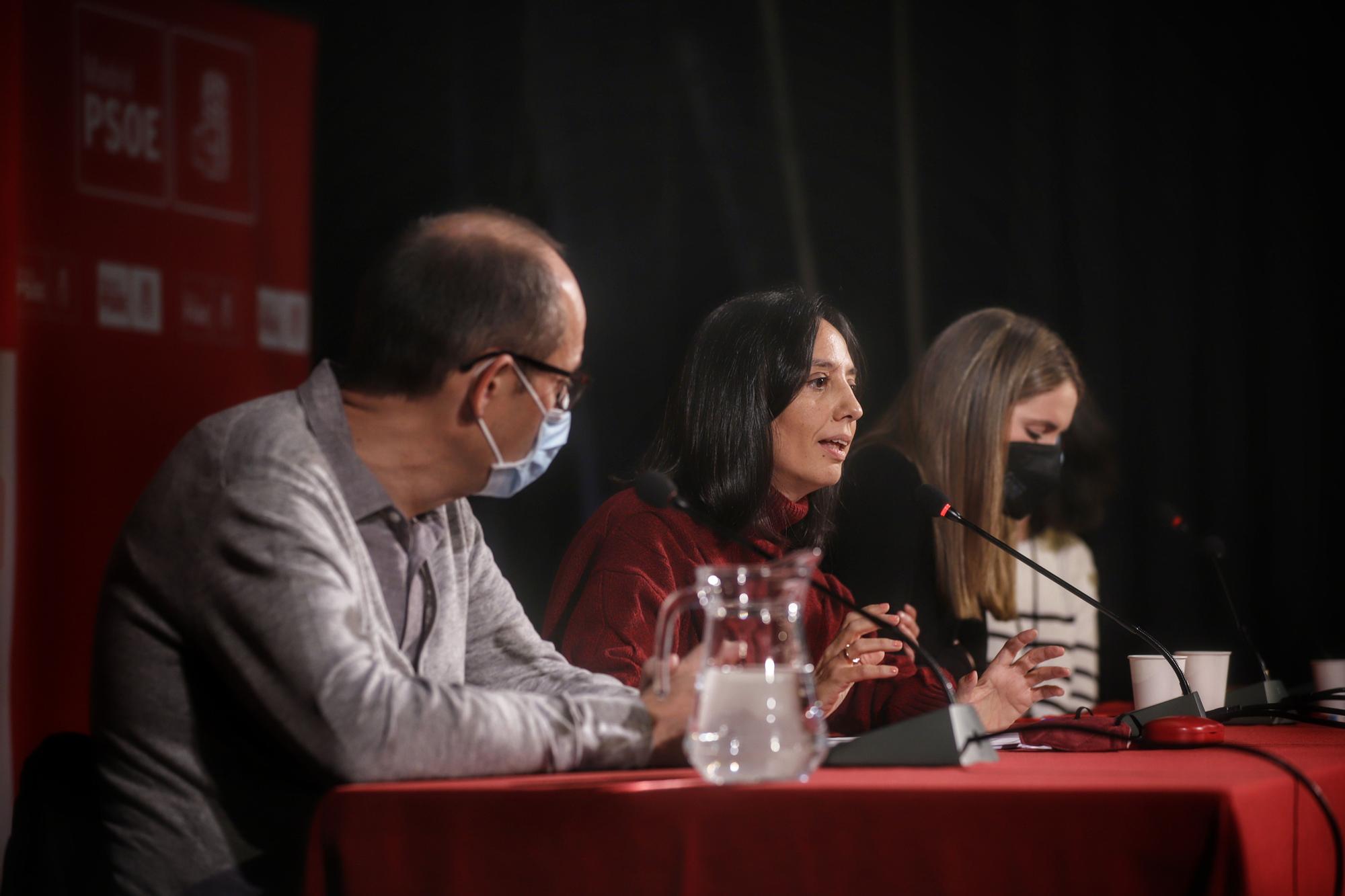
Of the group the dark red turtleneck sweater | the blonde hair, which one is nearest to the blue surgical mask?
the dark red turtleneck sweater

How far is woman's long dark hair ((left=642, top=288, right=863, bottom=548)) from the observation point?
2.31m

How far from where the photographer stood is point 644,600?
2.10 m

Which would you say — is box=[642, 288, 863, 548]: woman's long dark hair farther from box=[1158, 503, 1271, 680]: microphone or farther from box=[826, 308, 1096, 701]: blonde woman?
box=[1158, 503, 1271, 680]: microphone

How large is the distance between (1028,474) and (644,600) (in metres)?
1.27

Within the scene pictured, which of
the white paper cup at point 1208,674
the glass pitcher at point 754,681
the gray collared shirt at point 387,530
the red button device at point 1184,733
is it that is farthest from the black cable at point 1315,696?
the gray collared shirt at point 387,530

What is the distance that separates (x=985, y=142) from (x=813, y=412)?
4.46ft

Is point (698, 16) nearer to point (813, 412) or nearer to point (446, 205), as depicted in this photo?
point (446, 205)

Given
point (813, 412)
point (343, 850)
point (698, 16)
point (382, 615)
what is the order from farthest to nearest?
point (698, 16) → point (813, 412) → point (382, 615) → point (343, 850)

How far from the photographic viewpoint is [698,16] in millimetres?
3158

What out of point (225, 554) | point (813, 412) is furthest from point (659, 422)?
point (225, 554)

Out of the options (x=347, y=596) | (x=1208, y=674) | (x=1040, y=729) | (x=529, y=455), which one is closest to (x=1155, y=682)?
(x=1208, y=674)

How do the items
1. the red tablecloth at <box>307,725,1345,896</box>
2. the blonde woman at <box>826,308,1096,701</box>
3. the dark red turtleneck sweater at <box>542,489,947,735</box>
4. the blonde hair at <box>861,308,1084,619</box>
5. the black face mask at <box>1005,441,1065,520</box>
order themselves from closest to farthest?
the red tablecloth at <box>307,725,1345,896</box>, the dark red turtleneck sweater at <box>542,489,947,735</box>, the blonde woman at <box>826,308,1096,701</box>, the blonde hair at <box>861,308,1084,619</box>, the black face mask at <box>1005,441,1065,520</box>

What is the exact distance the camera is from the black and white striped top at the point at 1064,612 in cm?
315

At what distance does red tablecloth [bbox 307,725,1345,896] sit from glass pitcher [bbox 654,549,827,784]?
31mm
